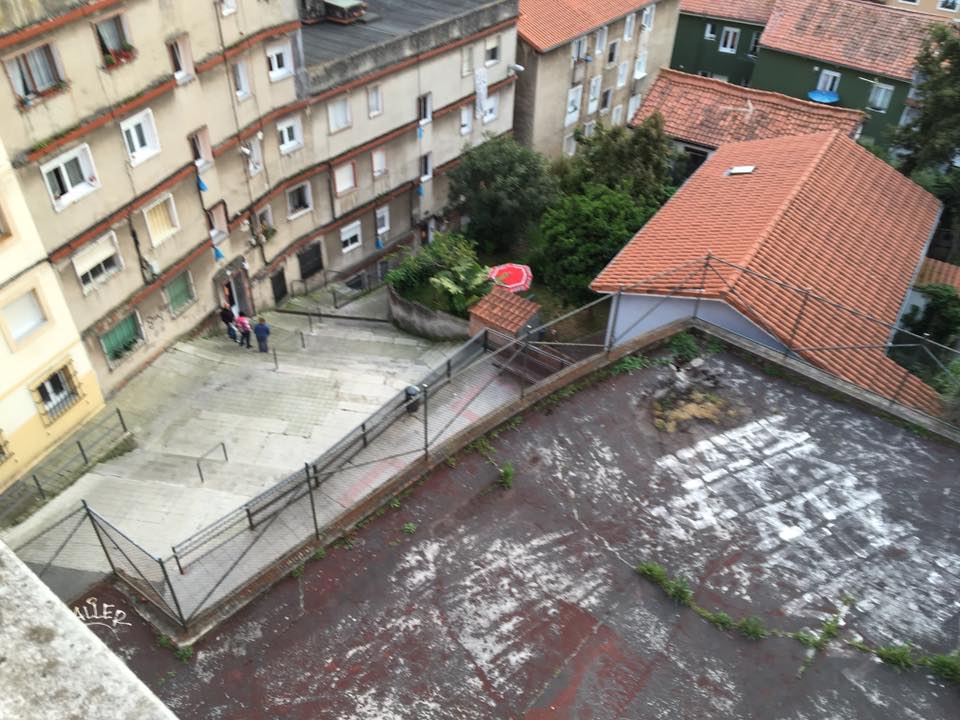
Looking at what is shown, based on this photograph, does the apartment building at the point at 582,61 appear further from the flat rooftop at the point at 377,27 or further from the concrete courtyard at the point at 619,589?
the concrete courtyard at the point at 619,589

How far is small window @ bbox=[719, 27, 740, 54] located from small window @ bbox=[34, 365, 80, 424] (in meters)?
44.9

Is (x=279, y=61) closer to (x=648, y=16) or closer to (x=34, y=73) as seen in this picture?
(x=34, y=73)

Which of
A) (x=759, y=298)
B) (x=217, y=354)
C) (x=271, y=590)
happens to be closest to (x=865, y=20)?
(x=759, y=298)

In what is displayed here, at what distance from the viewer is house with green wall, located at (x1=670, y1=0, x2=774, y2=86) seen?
161 feet

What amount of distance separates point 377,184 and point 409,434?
621 inches

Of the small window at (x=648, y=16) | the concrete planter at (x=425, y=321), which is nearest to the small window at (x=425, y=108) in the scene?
the concrete planter at (x=425, y=321)

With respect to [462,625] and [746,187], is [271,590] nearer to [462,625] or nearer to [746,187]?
[462,625]

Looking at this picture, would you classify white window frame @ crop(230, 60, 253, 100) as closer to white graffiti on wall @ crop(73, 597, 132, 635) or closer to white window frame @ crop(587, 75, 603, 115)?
white graffiti on wall @ crop(73, 597, 132, 635)

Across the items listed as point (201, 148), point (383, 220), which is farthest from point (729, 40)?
point (201, 148)

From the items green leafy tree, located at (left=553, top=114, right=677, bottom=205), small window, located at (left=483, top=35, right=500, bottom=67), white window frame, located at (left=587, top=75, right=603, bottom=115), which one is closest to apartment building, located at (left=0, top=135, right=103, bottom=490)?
green leafy tree, located at (left=553, top=114, right=677, bottom=205)

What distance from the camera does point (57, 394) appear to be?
70.5 feet

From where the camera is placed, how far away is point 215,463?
67.1 feet

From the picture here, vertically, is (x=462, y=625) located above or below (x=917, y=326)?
above

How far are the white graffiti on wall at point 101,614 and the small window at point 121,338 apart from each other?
41.7ft
